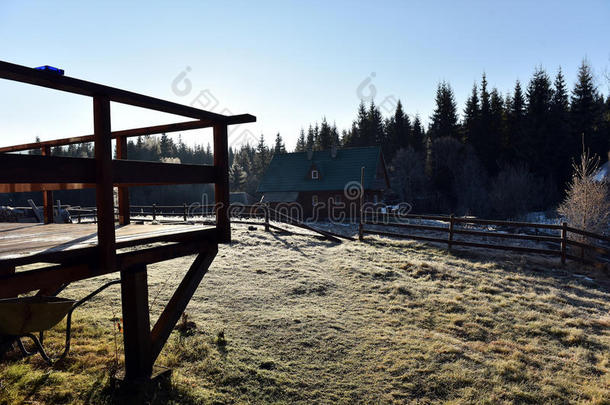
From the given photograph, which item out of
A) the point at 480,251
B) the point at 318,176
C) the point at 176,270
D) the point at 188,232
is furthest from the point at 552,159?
the point at 188,232

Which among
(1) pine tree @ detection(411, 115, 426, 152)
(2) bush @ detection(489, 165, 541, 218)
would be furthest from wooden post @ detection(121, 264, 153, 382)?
(1) pine tree @ detection(411, 115, 426, 152)

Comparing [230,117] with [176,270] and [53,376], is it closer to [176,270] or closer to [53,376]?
[53,376]

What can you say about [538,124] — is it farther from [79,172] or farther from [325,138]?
[79,172]

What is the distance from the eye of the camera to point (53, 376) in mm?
4117

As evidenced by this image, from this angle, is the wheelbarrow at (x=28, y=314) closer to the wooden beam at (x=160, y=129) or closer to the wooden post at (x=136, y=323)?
the wooden post at (x=136, y=323)

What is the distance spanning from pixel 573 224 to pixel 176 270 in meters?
14.9

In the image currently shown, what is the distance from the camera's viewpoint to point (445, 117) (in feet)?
160

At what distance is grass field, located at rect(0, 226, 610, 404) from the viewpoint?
416 cm

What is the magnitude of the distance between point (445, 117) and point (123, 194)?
50.0m

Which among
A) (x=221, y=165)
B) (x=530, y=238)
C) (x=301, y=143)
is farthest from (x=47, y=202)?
(x=301, y=143)

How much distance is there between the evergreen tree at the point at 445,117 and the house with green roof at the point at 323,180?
19.5 m

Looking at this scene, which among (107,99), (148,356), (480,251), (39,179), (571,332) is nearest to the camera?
(39,179)

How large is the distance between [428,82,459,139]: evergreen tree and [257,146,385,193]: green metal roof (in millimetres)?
20550

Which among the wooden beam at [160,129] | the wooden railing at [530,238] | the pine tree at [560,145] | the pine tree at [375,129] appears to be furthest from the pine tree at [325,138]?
the wooden beam at [160,129]
